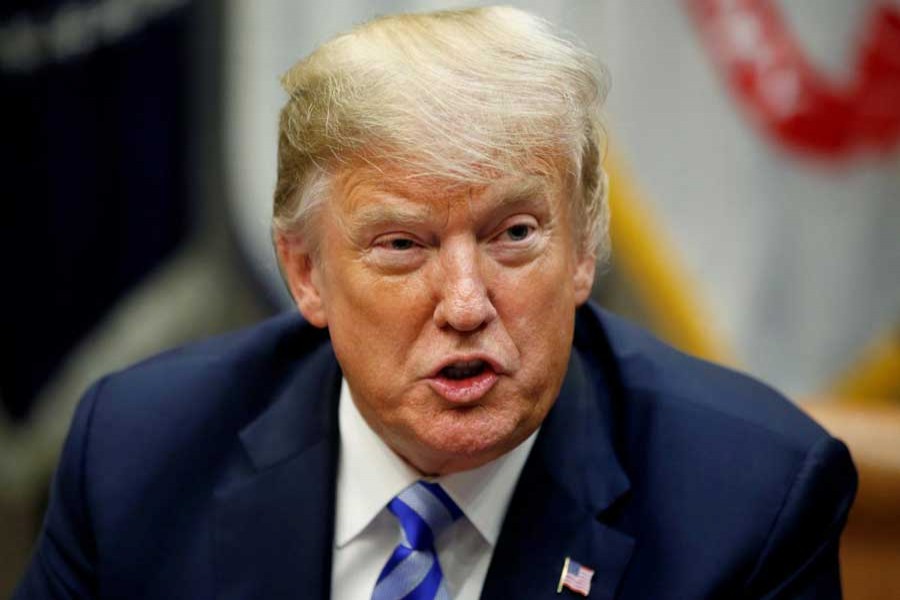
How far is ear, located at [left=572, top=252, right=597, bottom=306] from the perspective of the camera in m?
1.95

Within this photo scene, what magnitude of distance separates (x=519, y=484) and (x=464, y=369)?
0.33 m

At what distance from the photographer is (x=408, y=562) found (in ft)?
6.45

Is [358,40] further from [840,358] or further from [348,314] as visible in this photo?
[840,358]

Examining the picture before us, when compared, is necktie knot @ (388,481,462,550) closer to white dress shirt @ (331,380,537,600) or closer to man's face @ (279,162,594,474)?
white dress shirt @ (331,380,537,600)

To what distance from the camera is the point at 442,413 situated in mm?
1777

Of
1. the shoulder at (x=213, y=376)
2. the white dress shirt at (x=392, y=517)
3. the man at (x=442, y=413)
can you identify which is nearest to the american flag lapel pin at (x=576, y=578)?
the man at (x=442, y=413)

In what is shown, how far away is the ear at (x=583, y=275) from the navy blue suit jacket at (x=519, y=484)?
0.23 metres

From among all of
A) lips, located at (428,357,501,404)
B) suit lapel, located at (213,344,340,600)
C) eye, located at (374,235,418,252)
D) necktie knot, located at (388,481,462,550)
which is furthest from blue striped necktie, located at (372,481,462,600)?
eye, located at (374,235,418,252)

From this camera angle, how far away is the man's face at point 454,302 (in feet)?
5.69

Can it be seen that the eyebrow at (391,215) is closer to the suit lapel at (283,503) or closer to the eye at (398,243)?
the eye at (398,243)

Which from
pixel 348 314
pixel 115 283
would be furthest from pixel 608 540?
pixel 115 283

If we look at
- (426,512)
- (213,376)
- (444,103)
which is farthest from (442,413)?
(213,376)

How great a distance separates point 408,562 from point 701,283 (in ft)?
6.65

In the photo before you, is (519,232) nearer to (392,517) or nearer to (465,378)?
(465,378)
